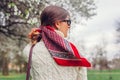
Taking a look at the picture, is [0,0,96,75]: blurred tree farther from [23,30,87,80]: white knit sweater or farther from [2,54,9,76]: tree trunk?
[2,54,9,76]: tree trunk

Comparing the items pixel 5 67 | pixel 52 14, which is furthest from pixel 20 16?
pixel 5 67

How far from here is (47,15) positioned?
3781mm

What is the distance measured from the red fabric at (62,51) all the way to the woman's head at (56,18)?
7 cm

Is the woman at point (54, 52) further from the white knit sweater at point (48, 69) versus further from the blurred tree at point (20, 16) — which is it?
the blurred tree at point (20, 16)

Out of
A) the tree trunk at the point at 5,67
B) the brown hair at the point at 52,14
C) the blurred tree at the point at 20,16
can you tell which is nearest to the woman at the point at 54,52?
the brown hair at the point at 52,14

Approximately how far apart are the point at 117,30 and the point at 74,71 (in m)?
60.4

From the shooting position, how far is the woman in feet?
12.0

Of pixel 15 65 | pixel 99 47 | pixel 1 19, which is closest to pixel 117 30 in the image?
pixel 99 47

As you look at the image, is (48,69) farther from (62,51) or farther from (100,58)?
(100,58)

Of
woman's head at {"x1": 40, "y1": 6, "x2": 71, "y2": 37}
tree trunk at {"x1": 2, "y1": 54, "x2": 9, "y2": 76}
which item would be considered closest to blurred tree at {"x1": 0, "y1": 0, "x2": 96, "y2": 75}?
woman's head at {"x1": 40, "y1": 6, "x2": 71, "y2": 37}

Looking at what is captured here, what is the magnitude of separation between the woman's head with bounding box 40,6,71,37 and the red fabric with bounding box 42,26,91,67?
7 centimetres

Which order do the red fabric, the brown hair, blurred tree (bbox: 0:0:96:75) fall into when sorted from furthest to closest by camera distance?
blurred tree (bbox: 0:0:96:75) → the brown hair → the red fabric

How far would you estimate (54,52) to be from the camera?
3.70 m

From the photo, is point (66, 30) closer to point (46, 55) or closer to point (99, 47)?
point (46, 55)
